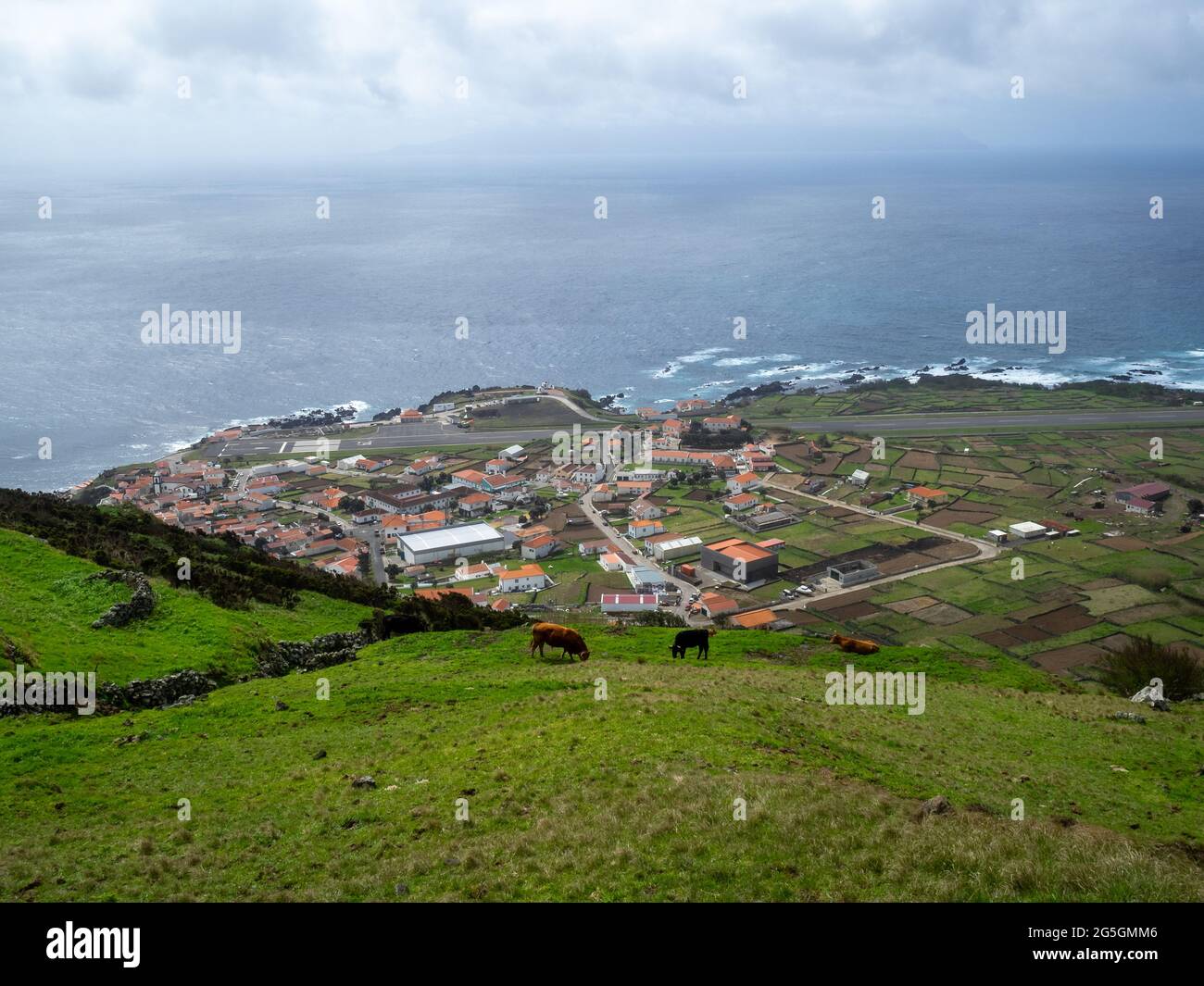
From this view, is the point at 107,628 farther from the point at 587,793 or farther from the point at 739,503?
the point at 739,503

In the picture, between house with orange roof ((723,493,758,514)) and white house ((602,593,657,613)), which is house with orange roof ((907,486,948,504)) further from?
white house ((602,593,657,613))

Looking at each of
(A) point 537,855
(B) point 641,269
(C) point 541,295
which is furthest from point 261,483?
(B) point 641,269

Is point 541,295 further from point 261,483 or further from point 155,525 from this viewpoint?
point 155,525

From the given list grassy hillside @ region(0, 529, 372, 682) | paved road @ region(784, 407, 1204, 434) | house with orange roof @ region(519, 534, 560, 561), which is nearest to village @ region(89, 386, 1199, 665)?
house with orange roof @ region(519, 534, 560, 561)

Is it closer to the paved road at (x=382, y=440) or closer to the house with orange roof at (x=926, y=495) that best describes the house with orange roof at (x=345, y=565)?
the paved road at (x=382, y=440)

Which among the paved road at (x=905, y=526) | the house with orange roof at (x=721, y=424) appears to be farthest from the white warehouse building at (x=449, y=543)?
the house with orange roof at (x=721, y=424)

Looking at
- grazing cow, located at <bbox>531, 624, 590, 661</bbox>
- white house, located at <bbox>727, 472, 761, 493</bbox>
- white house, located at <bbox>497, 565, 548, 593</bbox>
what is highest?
grazing cow, located at <bbox>531, 624, 590, 661</bbox>
